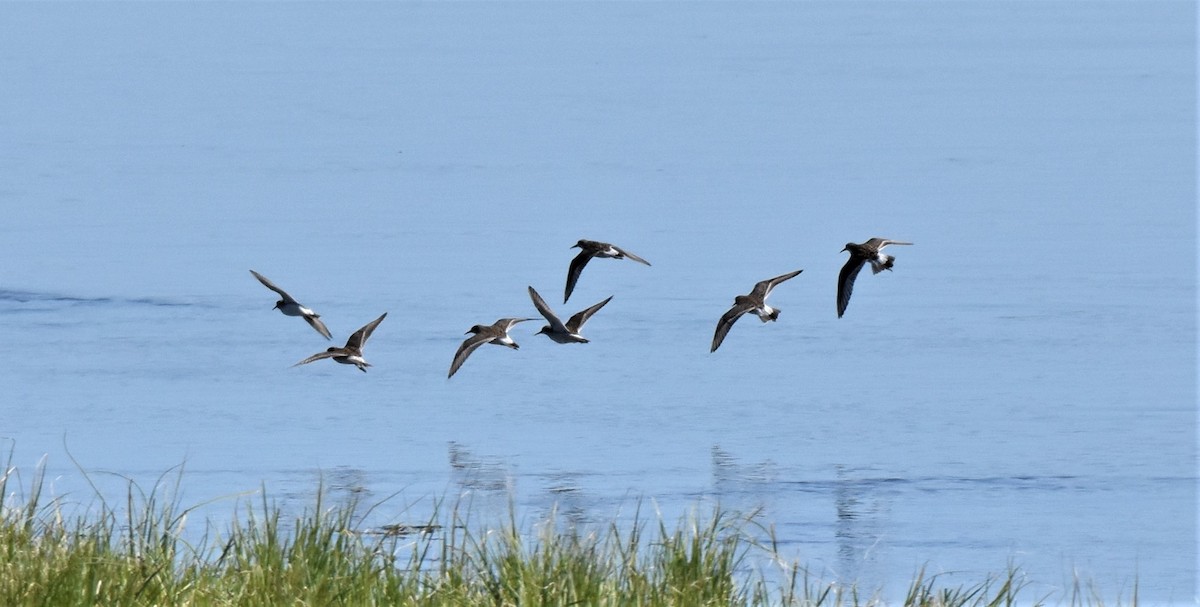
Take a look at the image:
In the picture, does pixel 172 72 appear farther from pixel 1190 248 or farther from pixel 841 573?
pixel 841 573

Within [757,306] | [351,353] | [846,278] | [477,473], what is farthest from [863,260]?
[351,353]

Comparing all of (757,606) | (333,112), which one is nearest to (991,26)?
(333,112)

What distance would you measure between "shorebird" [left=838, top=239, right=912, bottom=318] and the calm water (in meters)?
0.70

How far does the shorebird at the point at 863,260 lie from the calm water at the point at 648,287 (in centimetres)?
70

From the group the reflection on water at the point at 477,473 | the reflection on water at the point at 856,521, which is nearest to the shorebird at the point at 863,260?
the reflection on water at the point at 856,521

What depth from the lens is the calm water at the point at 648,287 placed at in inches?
309

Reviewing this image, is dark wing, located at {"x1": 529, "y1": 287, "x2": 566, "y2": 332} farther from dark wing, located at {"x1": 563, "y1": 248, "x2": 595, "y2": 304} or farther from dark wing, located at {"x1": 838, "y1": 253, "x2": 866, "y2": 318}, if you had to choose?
dark wing, located at {"x1": 838, "y1": 253, "x2": 866, "y2": 318}

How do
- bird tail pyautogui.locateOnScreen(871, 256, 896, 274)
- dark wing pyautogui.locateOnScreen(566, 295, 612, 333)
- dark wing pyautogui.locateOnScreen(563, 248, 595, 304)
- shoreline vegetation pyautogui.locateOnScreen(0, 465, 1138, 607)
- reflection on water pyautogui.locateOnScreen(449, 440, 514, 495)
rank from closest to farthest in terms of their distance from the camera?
1. shoreline vegetation pyautogui.locateOnScreen(0, 465, 1138, 607)
2. bird tail pyautogui.locateOnScreen(871, 256, 896, 274)
3. reflection on water pyautogui.locateOnScreen(449, 440, 514, 495)
4. dark wing pyautogui.locateOnScreen(566, 295, 612, 333)
5. dark wing pyautogui.locateOnScreen(563, 248, 595, 304)

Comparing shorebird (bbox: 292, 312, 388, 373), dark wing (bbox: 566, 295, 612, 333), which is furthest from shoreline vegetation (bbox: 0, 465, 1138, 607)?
dark wing (bbox: 566, 295, 612, 333)

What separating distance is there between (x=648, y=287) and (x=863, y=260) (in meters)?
3.79

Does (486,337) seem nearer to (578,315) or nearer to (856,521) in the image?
(578,315)

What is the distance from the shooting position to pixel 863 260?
785 centimetres

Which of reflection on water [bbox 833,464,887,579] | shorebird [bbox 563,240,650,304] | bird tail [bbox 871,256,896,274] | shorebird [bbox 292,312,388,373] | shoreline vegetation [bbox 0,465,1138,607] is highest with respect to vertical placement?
shorebird [bbox 563,240,650,304]

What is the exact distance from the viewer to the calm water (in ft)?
25.7
